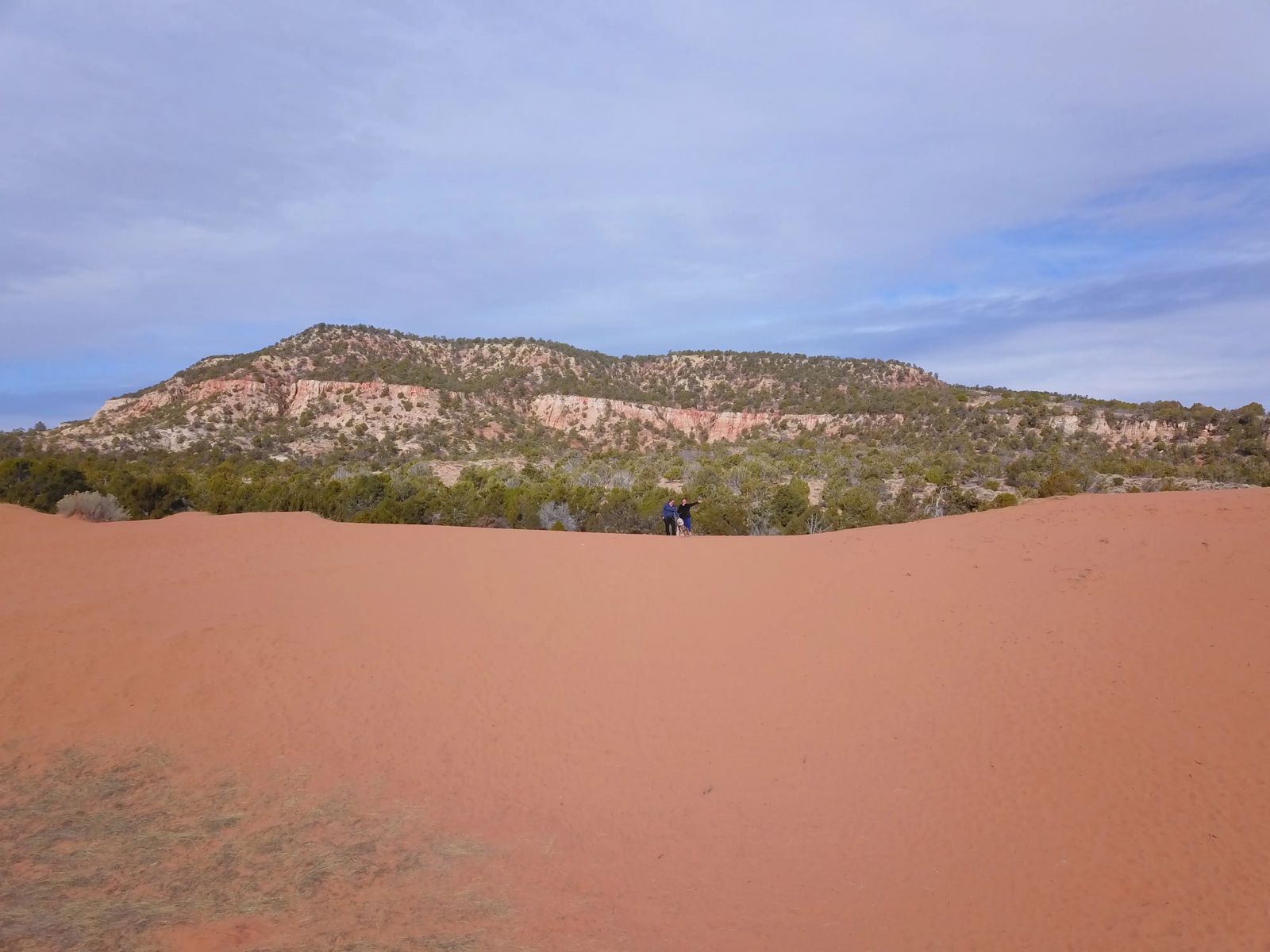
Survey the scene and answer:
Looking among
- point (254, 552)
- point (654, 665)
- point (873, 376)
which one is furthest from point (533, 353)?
point (654, 665)

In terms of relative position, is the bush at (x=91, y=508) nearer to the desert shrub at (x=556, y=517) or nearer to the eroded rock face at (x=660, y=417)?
the desert shrub at (x=556, y=517)

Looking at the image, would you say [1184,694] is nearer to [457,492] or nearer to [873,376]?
[457,492]

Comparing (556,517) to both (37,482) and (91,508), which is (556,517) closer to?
(91,508)

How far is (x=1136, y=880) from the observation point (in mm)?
6422

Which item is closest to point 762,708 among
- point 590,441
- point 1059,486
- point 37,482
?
point 1059,486

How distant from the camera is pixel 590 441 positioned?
57.8 metres

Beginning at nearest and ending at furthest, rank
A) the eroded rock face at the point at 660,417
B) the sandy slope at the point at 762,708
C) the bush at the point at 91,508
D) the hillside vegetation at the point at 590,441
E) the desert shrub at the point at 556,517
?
1. the sandy slope at the point at 762,708
2. the bush at the point at 91,508
3. the desert shrub at the point at 556,517
4. the hillside vegetation at the point at 590,441
5. the eroded rock face at the point at 660,417

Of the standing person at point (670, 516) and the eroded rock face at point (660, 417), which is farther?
the eroded rock face at point (660, 417)

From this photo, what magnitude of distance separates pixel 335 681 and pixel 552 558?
19.1 ft

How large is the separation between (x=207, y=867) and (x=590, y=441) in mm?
51623

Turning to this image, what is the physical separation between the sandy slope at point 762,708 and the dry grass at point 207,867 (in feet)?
1.44

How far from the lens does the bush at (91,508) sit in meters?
20.9

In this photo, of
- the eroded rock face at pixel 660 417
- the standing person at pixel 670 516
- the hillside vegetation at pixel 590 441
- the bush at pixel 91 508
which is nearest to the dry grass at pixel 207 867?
the standing person at pixel 670 516

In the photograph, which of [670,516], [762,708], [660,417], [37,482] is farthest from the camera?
[660,417]
